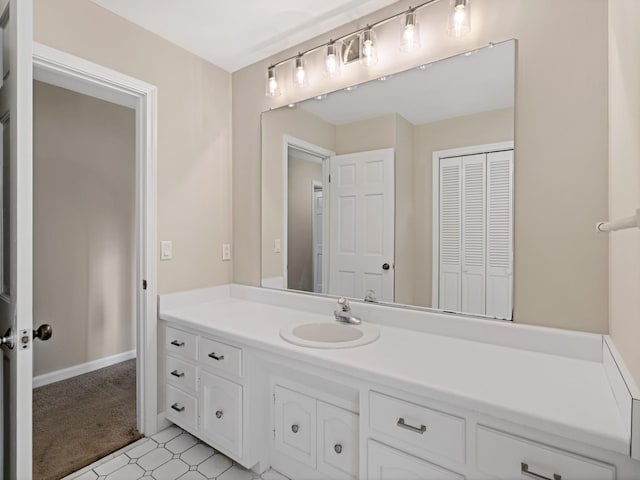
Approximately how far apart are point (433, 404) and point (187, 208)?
1781 mm

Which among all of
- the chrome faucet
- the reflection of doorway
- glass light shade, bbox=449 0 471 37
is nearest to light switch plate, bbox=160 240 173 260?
the reflection of doorway

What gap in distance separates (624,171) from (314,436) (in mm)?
1470

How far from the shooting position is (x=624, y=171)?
0.97 metres

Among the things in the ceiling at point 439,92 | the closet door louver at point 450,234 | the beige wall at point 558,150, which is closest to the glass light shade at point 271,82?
the ceiling at point 439,92

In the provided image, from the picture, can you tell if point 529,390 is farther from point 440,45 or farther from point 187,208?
point 187,208

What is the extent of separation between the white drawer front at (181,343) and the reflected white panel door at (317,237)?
28.8 inches

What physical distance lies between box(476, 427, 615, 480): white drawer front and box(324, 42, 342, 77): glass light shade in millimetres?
1767

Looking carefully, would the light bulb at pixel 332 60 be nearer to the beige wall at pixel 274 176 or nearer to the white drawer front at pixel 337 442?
the beige wall at pixel 274 176

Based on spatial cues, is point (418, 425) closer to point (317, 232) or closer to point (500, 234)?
point (500, 234)

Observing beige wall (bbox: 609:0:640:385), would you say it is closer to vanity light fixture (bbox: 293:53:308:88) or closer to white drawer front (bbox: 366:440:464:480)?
white drawer front (bbox: 366:440:464:480)

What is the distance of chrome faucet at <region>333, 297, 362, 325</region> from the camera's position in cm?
173

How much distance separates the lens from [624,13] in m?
0.96

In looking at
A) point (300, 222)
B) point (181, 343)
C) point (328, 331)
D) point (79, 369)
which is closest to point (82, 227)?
point (79, 369)

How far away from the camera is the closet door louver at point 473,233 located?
1.47m
